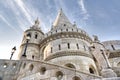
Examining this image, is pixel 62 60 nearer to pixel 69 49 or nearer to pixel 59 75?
pixel 69 49

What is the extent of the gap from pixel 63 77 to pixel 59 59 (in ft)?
23.5

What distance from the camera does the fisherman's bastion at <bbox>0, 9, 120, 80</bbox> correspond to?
916cm

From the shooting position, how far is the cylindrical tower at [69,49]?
1546 cm

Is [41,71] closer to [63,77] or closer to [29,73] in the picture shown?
[29,73]

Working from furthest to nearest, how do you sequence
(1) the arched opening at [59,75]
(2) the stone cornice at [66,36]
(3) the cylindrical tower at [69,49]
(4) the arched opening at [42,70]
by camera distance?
(2) the stone cornice at [66,36]
(3) the cylindrical tower at [69,49]
(4) the arched opening at [42,70]
(1) the arched opening at [59,75]

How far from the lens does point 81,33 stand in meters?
18.8

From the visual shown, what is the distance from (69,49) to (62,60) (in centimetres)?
153

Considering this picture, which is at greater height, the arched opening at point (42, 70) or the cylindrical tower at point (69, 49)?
the cylindrical tower at point (69, 49)

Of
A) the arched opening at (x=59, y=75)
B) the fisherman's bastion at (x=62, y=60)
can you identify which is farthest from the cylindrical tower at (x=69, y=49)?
the arched opening at (x=59, y=75)

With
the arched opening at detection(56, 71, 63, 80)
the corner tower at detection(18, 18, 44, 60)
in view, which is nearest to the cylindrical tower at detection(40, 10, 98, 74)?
the corner tower at detection(18, 18, 44, 60)

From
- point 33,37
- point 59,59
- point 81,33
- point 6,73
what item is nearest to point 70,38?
point 81,33

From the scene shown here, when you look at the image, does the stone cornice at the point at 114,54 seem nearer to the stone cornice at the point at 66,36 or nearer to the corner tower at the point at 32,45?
the stone cornice at the point at 66,36

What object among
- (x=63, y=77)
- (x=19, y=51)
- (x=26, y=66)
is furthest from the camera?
(x=19, y=51)

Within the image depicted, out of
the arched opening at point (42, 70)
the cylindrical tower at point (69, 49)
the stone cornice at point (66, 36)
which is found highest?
the stone cornice at point (66, 36)
